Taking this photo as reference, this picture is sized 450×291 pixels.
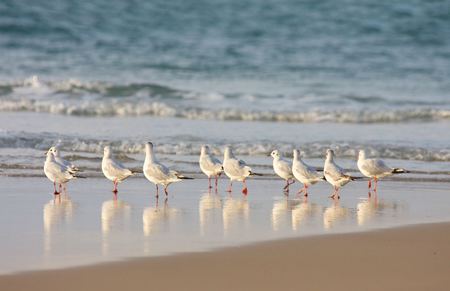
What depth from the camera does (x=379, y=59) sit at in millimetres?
29391

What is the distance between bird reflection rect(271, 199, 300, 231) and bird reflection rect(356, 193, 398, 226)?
726 mm

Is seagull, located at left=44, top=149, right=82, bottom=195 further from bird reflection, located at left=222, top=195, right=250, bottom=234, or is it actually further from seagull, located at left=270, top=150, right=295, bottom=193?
seagull, located at left=270, top=150, right=295, bottom=193

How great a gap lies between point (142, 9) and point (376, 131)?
16.9 meters

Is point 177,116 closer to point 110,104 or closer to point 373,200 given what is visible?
point 110,104

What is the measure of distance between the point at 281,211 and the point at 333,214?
57cm

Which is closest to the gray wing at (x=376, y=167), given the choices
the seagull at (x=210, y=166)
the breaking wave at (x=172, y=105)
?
the seagull at (x=210, y=166)

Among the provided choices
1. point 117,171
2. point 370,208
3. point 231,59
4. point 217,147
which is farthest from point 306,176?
point 231,59

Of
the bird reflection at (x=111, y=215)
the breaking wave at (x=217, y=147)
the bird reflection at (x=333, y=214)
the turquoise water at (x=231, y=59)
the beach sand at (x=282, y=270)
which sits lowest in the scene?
the beach sand at (x=282, y=270)

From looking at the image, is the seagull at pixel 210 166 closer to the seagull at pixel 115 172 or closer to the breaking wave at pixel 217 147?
the seagull at pixel 115 172

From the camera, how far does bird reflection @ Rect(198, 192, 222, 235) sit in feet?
36.1

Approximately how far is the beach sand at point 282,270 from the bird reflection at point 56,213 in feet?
4.06

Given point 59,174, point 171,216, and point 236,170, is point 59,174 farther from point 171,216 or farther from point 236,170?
point 171,216

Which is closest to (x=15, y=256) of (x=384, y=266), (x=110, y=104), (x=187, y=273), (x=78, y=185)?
(x=187, y=273)

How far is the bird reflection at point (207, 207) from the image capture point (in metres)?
11.0
